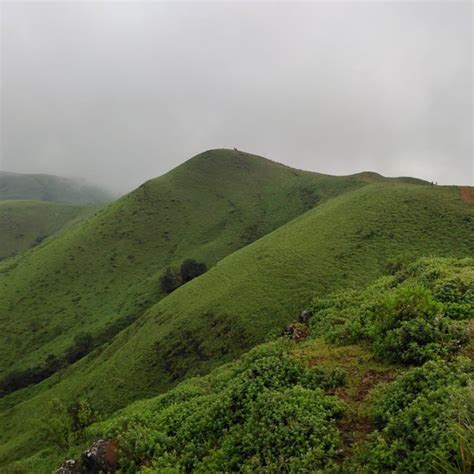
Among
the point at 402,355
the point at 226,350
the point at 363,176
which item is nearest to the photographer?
the point at 402,355

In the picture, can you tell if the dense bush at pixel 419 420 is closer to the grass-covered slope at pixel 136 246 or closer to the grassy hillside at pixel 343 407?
the grassy hillside at pixel 343 407

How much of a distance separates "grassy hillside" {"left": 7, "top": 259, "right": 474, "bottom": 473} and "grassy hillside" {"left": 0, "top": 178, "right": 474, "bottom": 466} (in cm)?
2511

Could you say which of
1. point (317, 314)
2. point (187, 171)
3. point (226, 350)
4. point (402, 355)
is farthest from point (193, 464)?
point (187, 171)

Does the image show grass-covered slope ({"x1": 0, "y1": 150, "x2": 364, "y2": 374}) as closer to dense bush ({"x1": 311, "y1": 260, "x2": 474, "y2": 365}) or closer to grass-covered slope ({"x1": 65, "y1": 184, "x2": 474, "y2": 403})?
grass-covered slope ({"x1": 65, "y1": 184, "x2": 474, "y2": 403})

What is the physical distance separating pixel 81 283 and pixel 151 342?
5126 cm

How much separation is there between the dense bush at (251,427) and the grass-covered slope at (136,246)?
6525cm

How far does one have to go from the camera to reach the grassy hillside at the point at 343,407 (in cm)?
1017

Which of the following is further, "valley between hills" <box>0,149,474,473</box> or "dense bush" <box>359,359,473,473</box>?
"valley between hills" <box>0,149,474,473</box>

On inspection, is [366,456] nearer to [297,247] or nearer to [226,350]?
[226,350]

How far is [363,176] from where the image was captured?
396 ft

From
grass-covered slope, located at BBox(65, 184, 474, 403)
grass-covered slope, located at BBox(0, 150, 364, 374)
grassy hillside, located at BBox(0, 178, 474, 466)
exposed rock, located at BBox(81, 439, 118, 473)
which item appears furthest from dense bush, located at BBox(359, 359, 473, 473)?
grass-covered slope, located at BBox(0, 150, 364, 374)

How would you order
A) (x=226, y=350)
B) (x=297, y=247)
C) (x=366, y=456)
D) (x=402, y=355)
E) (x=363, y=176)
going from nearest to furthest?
(x=366, y=456), (x=402, y=355), (x=226, y=350), (x=297, y=247), (x=363, y=176)

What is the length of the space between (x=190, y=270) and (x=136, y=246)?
2833cm

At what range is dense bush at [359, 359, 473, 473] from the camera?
904 cm
